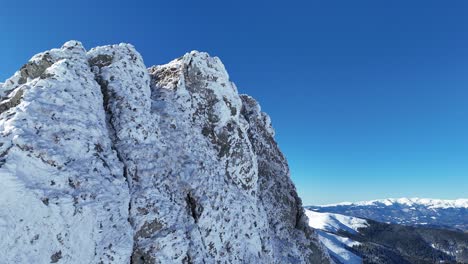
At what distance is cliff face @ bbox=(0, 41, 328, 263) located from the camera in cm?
1719

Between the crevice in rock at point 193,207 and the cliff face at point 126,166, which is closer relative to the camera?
the cliff face at point 126,166

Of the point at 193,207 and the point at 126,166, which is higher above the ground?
the point at 126,166

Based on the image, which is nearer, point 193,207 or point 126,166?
point 126,166

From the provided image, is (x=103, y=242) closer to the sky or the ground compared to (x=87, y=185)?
closer to the ground

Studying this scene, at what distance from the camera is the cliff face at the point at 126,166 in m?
17.2

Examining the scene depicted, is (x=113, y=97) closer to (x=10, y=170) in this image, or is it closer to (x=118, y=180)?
(x=118, y=180)

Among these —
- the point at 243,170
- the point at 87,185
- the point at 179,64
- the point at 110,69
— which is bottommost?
the point at 87,185

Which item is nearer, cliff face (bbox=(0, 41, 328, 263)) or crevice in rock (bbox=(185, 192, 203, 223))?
cliff face (bbox=(0, 41, 328, 263))

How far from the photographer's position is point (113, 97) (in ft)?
88.9

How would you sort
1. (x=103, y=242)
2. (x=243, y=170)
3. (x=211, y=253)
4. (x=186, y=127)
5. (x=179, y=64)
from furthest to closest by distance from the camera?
(x=179, y=64)
(x=243, y=170)
(x=186, y=127)
(x=211, y=253)
(x=103, y=242)

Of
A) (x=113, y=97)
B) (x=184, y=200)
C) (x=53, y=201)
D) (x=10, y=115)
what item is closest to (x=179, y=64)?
(x=113, y=97)

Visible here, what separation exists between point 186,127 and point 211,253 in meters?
11.7

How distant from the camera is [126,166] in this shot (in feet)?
78.0

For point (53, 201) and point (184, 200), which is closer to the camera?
point (53, 201)
